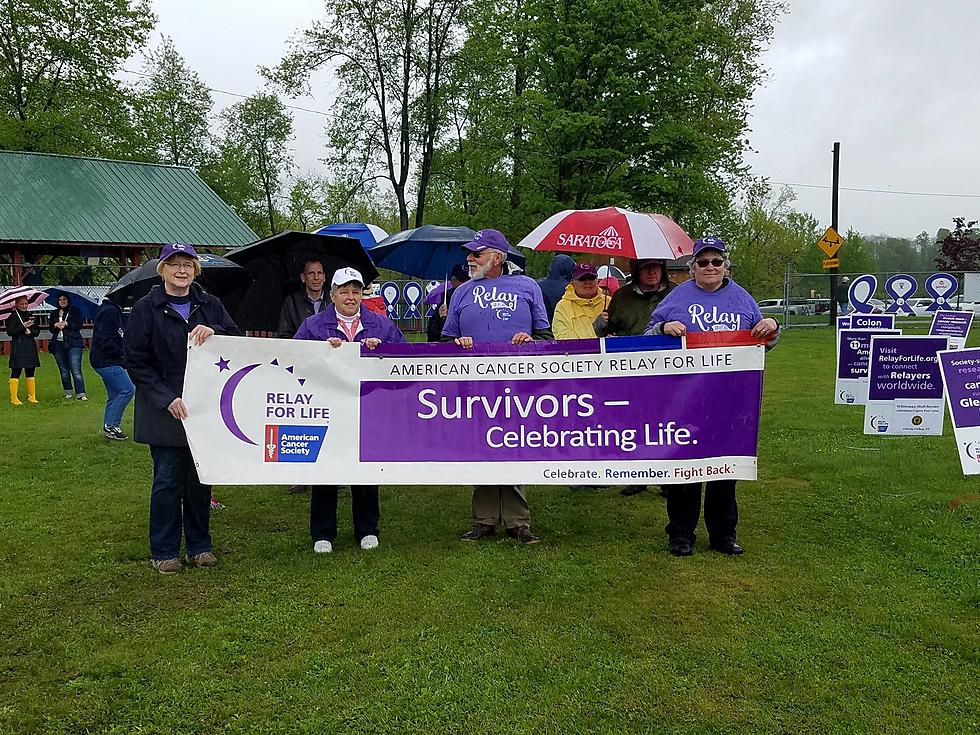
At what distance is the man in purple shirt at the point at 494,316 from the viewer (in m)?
6.00

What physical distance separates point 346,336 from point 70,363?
11.0m

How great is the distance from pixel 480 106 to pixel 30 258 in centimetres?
1616

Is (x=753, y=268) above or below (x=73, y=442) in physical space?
above

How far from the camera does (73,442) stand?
34.7 ft

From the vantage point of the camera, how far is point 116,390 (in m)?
10.8

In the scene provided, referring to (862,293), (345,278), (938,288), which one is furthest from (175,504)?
(938,288)

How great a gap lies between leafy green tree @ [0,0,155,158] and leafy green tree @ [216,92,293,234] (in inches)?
609

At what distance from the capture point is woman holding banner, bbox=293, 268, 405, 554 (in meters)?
5.75

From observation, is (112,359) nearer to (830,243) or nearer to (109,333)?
(109,333)

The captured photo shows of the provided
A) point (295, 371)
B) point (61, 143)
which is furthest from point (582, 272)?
point (61, 143)

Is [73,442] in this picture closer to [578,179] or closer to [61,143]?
[578,179]

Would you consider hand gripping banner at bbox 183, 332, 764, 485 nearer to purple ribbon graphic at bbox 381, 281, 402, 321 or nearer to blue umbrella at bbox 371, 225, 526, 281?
blue umbrella at bbox 371, 225, 526, 281

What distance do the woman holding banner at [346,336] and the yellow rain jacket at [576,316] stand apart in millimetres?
2087

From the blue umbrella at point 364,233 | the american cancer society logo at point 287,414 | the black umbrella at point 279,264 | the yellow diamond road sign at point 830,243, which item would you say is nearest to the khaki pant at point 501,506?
the american cancer society logo at point 287,414
